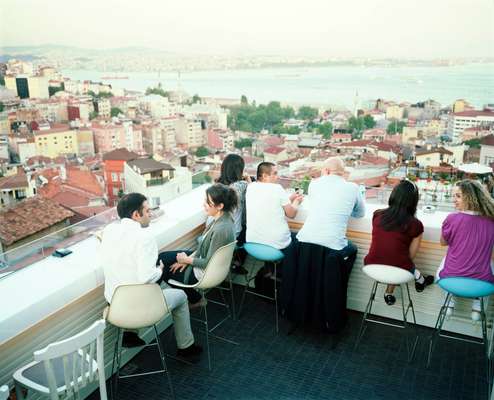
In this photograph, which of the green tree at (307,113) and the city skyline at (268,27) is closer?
the city skyline at (268,27)

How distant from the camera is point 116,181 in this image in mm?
3816

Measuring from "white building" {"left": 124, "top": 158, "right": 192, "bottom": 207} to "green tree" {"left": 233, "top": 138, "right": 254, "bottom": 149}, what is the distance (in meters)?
0.93

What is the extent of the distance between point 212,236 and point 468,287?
143cm

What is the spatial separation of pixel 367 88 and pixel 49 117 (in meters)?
4.46

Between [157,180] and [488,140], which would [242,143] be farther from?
[488,140]

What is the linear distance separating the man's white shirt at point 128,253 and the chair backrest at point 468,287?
5.18ft

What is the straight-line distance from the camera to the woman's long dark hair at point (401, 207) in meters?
2.52

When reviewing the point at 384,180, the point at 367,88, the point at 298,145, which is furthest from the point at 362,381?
the point at 367,88

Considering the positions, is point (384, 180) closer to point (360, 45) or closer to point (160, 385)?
point (160, 385)

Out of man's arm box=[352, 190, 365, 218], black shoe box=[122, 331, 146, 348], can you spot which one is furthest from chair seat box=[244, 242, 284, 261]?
black shoe box=[122, 331, 146, 348]

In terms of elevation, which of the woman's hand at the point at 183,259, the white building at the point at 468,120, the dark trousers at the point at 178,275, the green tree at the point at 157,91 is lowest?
the dark trousers at the point at 178,275

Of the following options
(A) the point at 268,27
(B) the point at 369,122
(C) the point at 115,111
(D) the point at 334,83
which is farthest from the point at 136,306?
(C) the point at 115,111

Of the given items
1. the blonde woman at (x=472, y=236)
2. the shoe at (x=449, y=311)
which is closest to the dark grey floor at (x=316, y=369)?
Result: the shoe at (x=449, y=311)

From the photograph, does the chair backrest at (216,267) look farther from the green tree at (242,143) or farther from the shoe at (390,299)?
the green tree at (242,143)
